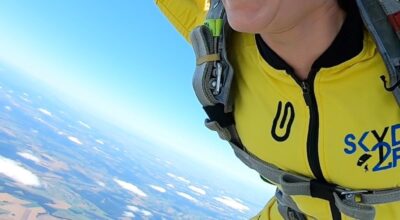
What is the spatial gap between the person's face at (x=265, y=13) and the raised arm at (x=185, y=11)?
0.37 metres

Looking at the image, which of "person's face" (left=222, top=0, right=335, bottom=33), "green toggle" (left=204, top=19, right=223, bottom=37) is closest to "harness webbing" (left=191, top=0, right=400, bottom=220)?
"green toggle" (left=204, top=19, right=223, bottom=37)

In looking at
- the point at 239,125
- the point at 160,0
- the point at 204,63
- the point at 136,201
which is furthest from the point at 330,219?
the point at 136,201

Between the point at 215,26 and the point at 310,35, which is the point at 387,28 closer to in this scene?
the point at 310,35

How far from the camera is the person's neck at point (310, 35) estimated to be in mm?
710

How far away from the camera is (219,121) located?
954 mm

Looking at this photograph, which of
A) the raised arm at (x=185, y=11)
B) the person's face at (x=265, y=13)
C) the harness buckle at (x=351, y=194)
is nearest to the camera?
the person's face at (x=265, y=13)

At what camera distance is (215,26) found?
897 millimetres

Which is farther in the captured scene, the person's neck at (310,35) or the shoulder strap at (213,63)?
the shoulder strap at (213,63)

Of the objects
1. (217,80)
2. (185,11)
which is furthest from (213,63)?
(185,11)

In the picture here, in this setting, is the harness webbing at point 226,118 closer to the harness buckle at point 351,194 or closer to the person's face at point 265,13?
the harness buckle at point 351,194

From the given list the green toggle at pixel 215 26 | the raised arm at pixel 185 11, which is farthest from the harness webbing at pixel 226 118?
the raised arm at pixel 185 11

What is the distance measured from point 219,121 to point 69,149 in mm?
35155

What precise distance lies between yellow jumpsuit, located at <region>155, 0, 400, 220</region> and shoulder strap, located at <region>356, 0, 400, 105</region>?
4 centimetres

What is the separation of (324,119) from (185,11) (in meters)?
0.44
